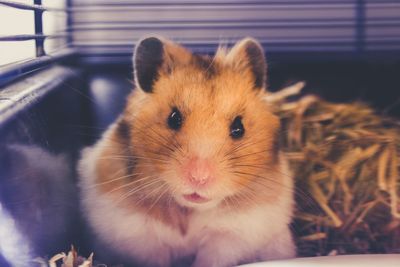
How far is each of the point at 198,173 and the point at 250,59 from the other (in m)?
0.38

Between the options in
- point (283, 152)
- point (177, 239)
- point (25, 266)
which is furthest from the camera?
point (283, 152)

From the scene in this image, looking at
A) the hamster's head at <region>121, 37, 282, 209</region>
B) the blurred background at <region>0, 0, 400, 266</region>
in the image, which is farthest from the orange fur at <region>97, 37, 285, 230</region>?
the blurred background at <region>0, 0, 400, 266</region>

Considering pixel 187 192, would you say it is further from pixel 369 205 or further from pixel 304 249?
pixel 369 205

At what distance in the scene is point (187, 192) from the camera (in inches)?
50.4

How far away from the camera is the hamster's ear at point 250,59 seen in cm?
142

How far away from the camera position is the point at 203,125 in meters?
1.31

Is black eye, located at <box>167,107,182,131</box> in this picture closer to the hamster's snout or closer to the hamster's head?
the hamster's head

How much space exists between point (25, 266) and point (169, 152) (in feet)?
1.41

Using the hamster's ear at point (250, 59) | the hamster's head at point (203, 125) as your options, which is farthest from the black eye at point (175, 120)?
the hamster's ear at point (250, 59)

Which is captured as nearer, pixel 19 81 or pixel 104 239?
pixel 19 81

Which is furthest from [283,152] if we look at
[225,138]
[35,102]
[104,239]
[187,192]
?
[35,102]

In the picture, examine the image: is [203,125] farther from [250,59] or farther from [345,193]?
[345,193]

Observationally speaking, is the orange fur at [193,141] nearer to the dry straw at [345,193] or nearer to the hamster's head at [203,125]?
the hamster's head at [203,125]

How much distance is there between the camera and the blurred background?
4.42ft
